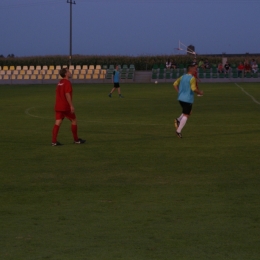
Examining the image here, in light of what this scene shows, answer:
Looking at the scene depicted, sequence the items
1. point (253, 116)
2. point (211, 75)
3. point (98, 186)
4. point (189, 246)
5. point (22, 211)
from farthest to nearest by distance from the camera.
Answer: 1. point (211, 75)
2. point (253, 116)
3. point (98, 186)
4. point (22, 211)
5. point (189, 246)

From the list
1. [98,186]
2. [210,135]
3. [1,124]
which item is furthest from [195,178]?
[1,124]

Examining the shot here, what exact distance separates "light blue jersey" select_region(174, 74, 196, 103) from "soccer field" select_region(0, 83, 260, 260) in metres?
1.05

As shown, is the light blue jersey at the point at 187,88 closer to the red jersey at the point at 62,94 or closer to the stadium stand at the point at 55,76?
the red jersey at the point at 62,94

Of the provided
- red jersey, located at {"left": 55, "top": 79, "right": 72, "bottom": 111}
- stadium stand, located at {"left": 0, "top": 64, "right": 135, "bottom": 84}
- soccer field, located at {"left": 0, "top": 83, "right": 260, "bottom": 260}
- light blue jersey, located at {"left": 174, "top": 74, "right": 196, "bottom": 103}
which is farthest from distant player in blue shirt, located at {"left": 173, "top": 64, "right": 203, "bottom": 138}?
stadium stand, located at {"left": 0, "top": 64, "right": 135, "bottom": 84}

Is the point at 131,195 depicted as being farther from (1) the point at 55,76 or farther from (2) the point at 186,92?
(1) the point at 55,76

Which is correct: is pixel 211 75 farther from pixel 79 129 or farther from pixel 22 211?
pixel 22 211

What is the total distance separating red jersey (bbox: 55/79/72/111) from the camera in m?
13.7

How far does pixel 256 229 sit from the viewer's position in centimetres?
692

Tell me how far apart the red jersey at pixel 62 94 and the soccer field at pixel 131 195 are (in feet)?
3.00

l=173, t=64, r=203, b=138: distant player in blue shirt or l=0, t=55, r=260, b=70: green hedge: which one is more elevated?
l=173, t=64, r=203, b=138: distant player in blue shirt

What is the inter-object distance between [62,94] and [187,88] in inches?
129

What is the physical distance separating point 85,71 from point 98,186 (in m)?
54.2

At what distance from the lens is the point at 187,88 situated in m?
15.5

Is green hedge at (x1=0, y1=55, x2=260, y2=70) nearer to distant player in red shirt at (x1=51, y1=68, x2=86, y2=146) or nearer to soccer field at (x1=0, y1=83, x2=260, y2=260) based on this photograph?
soccer field at (x1=0, y1=83, x2=260, y2=260)
